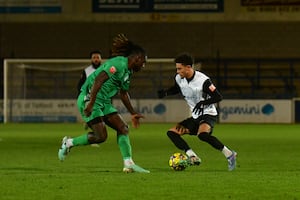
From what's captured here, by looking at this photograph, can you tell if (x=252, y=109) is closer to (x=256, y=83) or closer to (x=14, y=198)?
(x=256, y=83)

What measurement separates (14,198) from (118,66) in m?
3.68

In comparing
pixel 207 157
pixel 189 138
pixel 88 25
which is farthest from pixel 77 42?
pixel 207 157

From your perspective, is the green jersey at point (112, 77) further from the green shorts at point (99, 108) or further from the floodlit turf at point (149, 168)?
A: the floodlit turf at point (149, 168)

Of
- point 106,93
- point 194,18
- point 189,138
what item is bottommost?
point 189,138

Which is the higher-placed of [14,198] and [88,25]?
[88,25]

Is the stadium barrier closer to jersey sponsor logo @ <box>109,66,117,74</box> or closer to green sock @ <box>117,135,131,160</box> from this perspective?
green sock @ <box>117,135,131,160</box>

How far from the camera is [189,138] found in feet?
80.3

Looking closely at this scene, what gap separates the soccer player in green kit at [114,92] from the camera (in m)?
12.0

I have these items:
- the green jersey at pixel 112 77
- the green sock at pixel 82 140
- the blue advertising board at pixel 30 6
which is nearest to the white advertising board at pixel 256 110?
the blue advertising board at pixel 30 6

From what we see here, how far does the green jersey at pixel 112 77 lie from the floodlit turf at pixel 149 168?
1076 mm

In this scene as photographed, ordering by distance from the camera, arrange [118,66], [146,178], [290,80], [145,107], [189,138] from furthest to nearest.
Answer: [290,80] → [145,107] → [189,138] → [118,66] → [146,178]

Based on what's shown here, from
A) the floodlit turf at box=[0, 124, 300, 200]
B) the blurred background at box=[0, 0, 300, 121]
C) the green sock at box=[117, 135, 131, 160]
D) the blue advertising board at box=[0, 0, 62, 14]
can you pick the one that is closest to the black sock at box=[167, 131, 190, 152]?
the floodlit turf at box=[0, 124, 300, 200]

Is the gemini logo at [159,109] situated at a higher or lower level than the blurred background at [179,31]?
Answer: lower

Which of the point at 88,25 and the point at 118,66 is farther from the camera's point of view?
the point at 88,25
